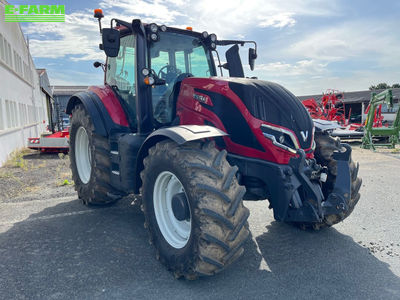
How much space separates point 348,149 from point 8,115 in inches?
458

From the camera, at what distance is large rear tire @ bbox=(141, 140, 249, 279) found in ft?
8.21

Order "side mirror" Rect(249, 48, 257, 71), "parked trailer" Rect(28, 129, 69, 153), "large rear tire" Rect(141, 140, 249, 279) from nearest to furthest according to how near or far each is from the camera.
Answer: "large rear tire" Rect(141, 140, 249, 279), "side mirror" Rect(249, 48, 257, 71), "parked trailer" Rect(28, 129, 69, 153)

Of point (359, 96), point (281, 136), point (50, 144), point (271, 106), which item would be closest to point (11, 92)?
point (50, 144)

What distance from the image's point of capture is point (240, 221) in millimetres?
2551

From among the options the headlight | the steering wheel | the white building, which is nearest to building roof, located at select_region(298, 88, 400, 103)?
the white building

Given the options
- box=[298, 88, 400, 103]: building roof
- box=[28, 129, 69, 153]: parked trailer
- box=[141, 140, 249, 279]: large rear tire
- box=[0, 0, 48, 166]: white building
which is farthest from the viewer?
box=[298, 88, 400, 103]: building roof

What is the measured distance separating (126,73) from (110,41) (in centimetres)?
85

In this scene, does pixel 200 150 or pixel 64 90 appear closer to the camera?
pixel 200 150

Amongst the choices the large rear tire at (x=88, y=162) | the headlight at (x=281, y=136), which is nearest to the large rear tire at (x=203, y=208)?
the headlight at (x=281, y=136)

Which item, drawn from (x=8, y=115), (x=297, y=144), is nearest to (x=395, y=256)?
(x=297, y=144)

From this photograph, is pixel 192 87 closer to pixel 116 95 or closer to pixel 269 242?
pixel 116 95

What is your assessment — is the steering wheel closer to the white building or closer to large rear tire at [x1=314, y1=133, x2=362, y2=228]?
large rear tire at [x1=314, y1=133, x2=362, y2=228]

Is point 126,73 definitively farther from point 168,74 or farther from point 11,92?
point 11,92

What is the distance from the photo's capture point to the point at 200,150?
8.97ft
